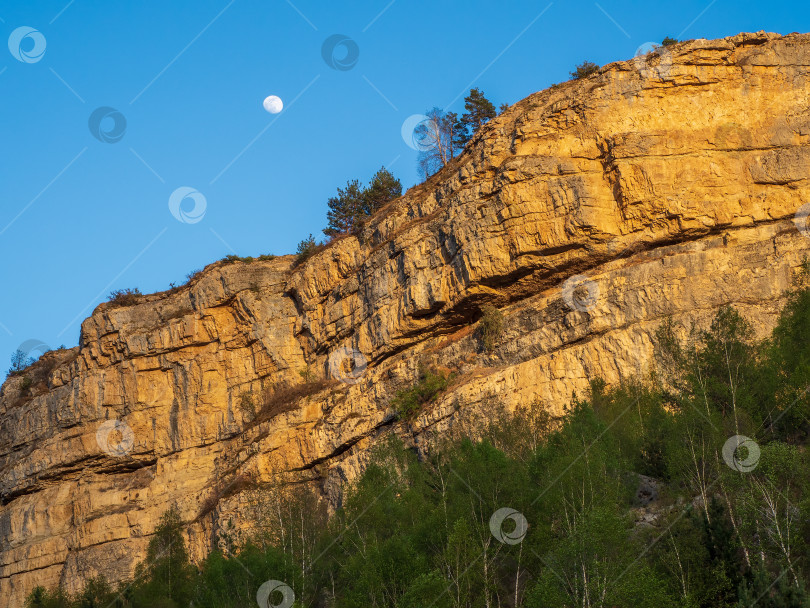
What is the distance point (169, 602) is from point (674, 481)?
25.9 m

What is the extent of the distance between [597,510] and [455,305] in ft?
86.1

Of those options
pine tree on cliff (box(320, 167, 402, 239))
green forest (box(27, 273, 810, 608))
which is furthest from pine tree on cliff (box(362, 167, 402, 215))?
green forest (box(27, 273, 810, 608))

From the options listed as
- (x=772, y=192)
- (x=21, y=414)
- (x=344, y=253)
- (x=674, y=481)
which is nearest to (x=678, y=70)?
(x=772, y=192)

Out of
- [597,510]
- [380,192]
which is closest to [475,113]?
[380,192]

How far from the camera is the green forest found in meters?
29.4

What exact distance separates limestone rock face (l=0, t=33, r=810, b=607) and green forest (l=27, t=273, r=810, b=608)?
3.49 metres

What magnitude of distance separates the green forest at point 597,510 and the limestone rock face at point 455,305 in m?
3.49

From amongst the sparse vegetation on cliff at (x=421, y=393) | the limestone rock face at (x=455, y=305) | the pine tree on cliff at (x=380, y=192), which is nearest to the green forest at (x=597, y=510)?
the limestone rock face at (x=455, y=305)

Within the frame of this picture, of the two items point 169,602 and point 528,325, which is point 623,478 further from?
point 169,602

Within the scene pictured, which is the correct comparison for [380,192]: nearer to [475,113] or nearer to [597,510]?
[475,113]

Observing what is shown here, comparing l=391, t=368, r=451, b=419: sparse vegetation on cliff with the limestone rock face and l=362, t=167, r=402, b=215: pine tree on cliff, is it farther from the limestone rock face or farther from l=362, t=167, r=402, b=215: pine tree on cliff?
l=362, t=167, r=402, b=215: pine tree on cliff

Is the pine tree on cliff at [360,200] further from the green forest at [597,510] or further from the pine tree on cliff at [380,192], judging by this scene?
the green forest at [597,510]

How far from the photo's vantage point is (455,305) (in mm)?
55844

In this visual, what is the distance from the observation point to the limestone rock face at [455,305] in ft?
163
